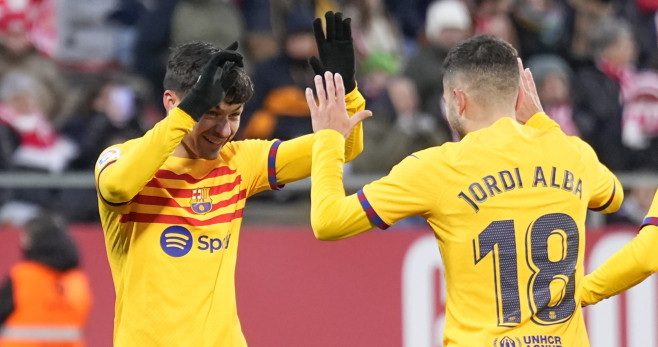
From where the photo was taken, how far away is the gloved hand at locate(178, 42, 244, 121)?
4242 millimetres

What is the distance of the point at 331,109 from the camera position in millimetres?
4434

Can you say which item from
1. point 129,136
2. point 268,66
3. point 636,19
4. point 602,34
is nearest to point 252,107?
point 268,66

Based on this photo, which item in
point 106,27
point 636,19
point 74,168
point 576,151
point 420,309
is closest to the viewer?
point 576,151

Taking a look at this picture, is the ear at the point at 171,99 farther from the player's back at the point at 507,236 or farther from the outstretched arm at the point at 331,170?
the player's back at the point at 507,236

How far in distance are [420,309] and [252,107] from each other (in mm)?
2105

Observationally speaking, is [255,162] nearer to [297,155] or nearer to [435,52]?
[297,155]

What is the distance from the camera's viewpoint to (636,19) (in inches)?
451

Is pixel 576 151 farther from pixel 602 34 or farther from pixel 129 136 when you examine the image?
pixel 602 34

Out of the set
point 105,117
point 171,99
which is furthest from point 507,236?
point 105,117

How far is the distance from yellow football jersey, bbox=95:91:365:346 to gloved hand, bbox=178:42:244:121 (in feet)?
0.18

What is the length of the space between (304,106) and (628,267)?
5053 mm

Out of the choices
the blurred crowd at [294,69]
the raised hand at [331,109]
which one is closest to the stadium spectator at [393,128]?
the blurred crowd at [294,69]

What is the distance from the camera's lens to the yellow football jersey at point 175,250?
14.5ft

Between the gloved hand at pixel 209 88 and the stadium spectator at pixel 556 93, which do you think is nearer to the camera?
the gloved hand at pixel 209 88
